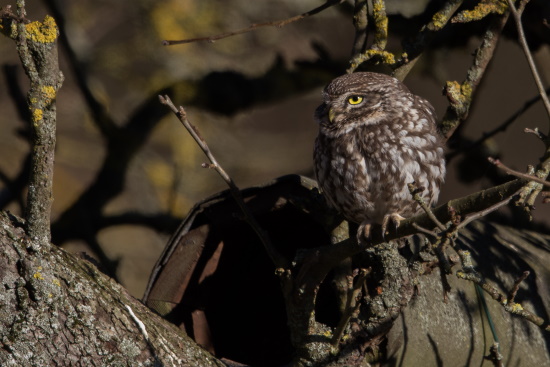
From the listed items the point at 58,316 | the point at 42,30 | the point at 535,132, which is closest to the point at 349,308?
the point at 535,132

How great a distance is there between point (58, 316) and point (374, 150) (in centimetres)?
128

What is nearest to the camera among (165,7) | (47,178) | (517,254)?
(47,178)

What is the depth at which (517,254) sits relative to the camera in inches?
131

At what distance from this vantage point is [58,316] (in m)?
2.13

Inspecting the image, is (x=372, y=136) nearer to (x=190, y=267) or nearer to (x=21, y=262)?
(x=190, y=267)

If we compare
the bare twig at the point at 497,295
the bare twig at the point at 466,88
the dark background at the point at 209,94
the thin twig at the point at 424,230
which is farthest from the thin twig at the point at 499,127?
the thin twig at the point at 424,230

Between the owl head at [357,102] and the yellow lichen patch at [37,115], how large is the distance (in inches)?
45.2

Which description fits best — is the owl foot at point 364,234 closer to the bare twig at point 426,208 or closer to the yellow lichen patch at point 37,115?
the bare twig at point 426,208

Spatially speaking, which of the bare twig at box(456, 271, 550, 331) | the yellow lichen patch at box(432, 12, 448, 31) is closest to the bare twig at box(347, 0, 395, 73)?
the yellow lichen patch at box(432, 12, 448, 31)

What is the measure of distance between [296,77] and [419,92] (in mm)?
699

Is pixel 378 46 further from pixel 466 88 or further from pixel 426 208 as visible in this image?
pixel 426 208

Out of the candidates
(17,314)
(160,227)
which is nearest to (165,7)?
(160,227)

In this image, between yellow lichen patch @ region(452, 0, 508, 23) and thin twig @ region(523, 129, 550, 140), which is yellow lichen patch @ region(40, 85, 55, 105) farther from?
yellow lichen patch @ region(452, 0, 508, 23)

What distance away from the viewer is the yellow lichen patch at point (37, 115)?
2113mm
